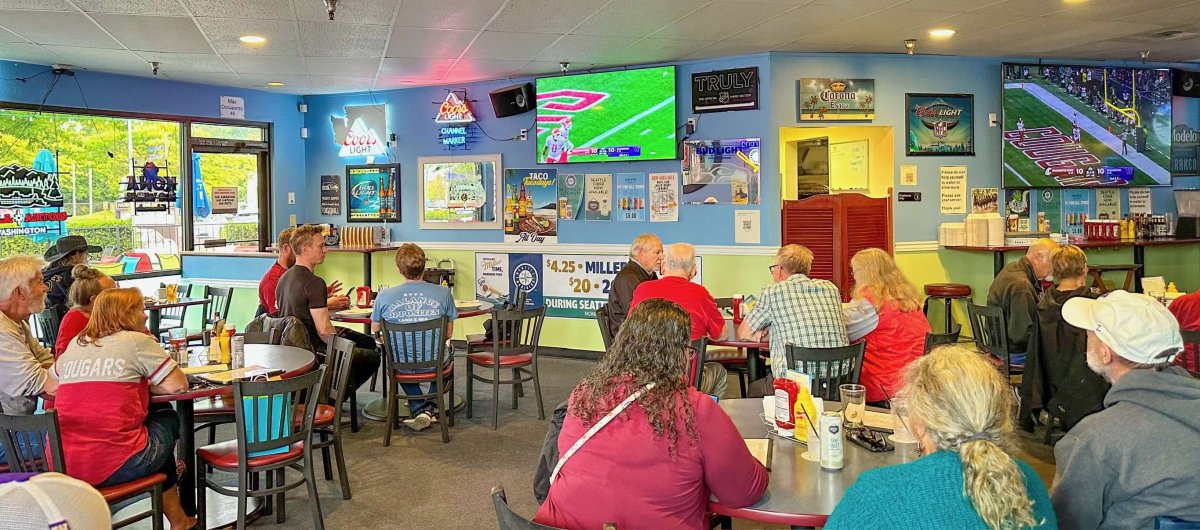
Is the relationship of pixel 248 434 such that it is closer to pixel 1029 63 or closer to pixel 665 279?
pixel 665 279

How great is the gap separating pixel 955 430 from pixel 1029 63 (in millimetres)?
7654

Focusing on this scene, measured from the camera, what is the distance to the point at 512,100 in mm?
9227

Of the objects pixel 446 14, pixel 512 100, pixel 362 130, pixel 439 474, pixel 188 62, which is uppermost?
pixel 188 62

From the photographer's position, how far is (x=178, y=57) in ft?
25.8

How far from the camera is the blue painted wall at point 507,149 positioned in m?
8.10

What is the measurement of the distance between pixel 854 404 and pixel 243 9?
4824 millimetres

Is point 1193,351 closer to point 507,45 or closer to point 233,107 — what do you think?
point 507,45

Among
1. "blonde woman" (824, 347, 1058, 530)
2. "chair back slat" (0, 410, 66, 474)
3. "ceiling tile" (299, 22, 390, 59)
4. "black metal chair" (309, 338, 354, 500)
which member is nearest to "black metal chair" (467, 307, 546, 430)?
"black metal chair" (309, 338, 354, 500)

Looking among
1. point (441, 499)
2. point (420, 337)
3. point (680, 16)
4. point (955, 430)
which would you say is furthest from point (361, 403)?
point (955, 430)

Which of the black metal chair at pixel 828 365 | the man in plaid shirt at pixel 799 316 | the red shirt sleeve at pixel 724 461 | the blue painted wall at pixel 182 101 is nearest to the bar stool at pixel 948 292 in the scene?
the man in plaid shirt at pixel 799 316

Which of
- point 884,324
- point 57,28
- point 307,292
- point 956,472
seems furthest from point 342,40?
point 956,472

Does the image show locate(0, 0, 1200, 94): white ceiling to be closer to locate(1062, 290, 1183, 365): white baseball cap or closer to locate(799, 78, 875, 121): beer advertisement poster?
locate(799, 78, 875, 121): beer advertisement poster

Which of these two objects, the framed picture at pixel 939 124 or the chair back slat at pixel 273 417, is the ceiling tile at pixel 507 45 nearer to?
the framed picture at pixel 939 124

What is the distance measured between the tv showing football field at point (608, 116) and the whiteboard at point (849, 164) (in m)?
1.72
